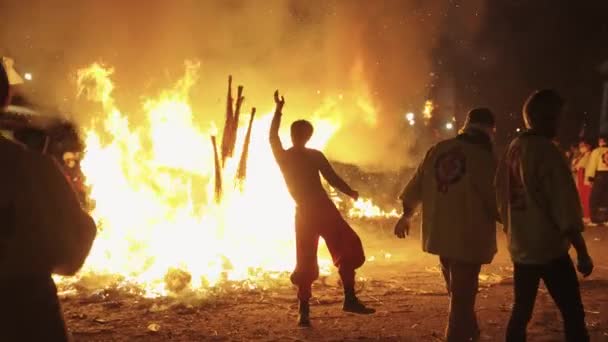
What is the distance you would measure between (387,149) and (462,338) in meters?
10.3

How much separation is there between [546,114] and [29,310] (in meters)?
2.88

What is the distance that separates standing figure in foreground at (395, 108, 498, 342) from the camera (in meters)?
3.66

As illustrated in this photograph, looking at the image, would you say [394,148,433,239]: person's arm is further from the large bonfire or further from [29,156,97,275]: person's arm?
the large bonfire

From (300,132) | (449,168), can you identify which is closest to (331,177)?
(300,132)

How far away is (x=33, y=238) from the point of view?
169 centimetres

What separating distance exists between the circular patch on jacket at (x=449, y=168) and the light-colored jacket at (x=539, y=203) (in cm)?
35

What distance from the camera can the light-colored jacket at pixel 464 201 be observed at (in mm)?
3662

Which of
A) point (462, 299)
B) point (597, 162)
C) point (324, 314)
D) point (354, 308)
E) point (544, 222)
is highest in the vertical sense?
point (597, 162)

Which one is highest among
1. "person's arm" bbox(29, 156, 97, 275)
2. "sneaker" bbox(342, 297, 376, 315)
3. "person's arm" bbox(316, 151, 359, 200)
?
"person's arm" bbox(316, 151, 359, 200)

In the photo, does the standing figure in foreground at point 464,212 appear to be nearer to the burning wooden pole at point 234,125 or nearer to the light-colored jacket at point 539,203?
the light-colored jacket at point 539,203

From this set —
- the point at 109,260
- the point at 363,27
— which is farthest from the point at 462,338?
the point at 363,27

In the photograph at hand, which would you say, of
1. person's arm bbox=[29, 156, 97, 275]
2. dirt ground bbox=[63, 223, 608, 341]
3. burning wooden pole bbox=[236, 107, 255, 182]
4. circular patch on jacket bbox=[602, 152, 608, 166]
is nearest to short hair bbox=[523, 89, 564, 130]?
dirt ground bbox=[63, 223, 608, 341]

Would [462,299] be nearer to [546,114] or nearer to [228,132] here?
[546,114]

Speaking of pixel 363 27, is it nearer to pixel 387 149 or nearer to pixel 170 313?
pixel 387 149
